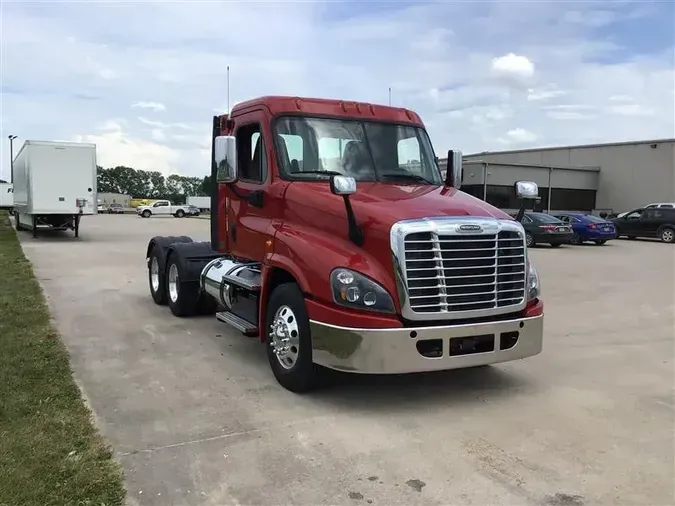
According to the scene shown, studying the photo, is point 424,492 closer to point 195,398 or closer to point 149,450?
point 149,450

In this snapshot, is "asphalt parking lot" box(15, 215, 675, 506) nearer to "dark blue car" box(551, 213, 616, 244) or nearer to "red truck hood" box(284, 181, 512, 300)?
"red truck hood" box(284, 181, 512, 300)

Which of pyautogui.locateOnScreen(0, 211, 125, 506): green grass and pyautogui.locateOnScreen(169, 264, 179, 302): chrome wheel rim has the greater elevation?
pyautogui.locateOnScreen(169, 264, 179, 302): chrome wheel rim

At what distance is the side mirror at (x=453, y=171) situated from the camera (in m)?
6.76

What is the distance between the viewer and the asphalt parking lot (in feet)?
12.5

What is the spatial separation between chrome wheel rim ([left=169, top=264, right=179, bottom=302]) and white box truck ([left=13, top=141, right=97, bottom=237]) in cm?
1548

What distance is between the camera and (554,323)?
29.3 feet

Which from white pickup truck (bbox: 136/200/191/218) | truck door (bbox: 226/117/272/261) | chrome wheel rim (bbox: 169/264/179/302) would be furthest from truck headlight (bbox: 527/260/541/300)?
white pickup truck (bbox: 136/200/191/218)

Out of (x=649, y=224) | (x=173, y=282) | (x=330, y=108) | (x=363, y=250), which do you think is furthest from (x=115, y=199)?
(x=363, y=250)

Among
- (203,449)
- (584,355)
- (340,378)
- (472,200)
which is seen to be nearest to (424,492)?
(203,449)

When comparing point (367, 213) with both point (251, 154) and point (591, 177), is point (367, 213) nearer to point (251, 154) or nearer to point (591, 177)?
point (251, 154)

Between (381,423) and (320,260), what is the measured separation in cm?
138

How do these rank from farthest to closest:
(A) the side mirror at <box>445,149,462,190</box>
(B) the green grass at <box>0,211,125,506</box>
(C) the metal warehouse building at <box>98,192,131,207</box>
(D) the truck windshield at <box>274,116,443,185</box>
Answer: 1. (C) the metal warehouse building at <box>98,192,131,207</box>
2. (A) the side mirror at <box>445,149,462,190</box>
3. (D) the truck windshield at <box>274,116,443,185</box>
4. (B) the green grass at <box>0,211,125,506</box>

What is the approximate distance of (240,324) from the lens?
639 cm

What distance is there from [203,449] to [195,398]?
3.67ft
